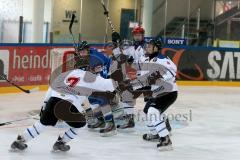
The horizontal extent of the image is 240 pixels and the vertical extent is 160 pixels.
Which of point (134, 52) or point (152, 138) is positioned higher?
point (134, 52)

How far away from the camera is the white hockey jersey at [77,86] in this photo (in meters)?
5.14

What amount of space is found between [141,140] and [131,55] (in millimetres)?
1278

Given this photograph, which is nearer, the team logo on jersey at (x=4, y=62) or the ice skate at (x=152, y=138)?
the ice skate at (x=152, y=138)

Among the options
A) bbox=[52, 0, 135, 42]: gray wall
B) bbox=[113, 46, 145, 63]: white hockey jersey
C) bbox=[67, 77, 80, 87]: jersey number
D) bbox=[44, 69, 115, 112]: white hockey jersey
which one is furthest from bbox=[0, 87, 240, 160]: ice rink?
bbox=[52, 0, 135, 42]: gray wall

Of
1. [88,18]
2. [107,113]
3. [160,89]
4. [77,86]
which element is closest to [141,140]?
[107,113]

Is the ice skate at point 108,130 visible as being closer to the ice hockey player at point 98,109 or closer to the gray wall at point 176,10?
the ice hockey player at point 98,109

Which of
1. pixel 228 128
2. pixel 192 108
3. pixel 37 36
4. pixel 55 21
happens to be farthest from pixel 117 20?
pixel 228 128

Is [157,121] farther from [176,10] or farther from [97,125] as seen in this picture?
[176,10]

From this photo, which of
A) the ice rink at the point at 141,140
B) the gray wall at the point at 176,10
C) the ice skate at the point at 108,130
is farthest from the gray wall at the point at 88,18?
the ice skate at the point at 108,130

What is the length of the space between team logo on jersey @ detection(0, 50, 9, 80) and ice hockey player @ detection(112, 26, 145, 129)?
3.14 metres

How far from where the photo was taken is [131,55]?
706 cm

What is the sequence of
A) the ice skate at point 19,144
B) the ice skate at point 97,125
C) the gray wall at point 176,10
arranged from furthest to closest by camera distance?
1. the gray wall at point 176,10
2. the ice skate at point 97,125
3. the ice skate at point 19,144

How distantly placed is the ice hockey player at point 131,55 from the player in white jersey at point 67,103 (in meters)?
1.45

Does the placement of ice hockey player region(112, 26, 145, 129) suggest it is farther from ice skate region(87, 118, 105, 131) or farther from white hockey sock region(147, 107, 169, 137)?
white hockey sock region(147, 107, 169, 137)
